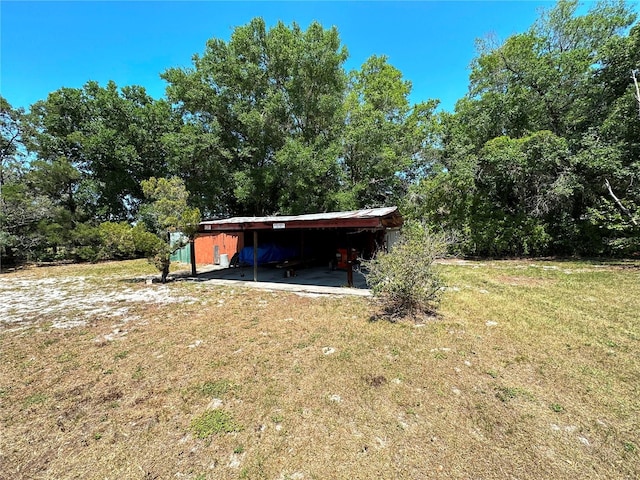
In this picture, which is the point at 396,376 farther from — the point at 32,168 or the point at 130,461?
the point at 32,168

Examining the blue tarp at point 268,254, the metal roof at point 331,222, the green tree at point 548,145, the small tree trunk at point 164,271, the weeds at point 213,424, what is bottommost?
the weeds at point 213,424

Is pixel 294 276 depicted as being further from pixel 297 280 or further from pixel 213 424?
pixel 213 424

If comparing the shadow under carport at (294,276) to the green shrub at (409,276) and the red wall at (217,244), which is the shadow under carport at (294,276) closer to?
the red wall at (217,244)

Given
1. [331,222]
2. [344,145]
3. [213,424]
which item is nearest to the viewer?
[213,424]

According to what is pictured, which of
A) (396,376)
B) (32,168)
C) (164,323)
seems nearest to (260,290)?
(164,323)

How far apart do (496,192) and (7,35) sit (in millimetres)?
19335

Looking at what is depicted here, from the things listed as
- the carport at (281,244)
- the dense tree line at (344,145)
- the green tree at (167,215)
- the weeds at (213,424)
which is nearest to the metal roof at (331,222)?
the carport at (281,244)

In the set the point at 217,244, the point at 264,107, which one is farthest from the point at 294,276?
the point at 264,107

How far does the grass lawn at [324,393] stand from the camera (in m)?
2.19

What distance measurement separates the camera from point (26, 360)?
398cm

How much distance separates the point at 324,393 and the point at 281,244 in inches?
397

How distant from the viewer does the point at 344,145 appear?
52.9 feet

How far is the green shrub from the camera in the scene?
203 inches

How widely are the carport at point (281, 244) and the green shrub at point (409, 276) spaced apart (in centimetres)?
284
